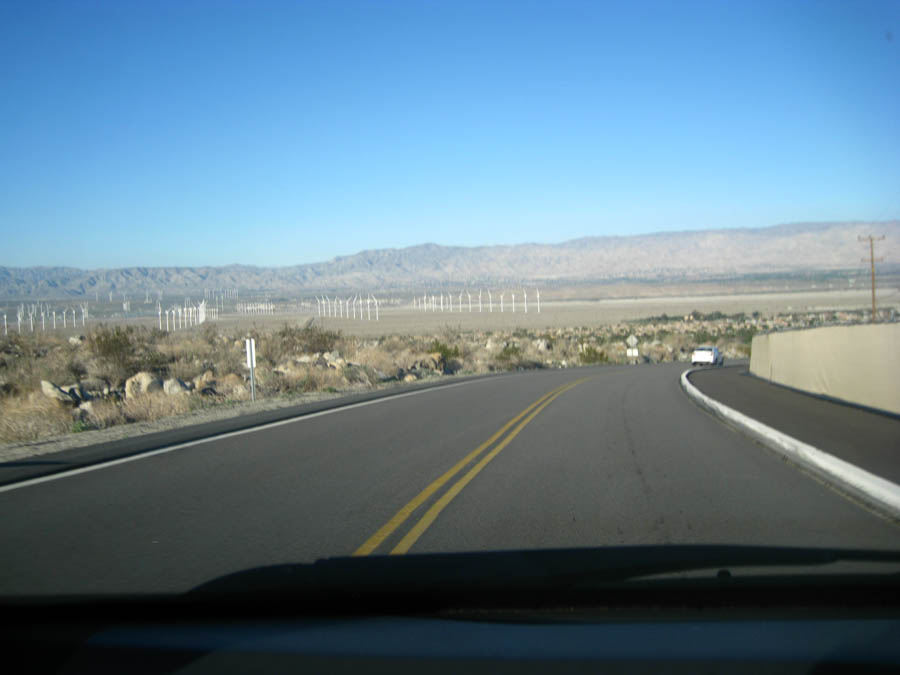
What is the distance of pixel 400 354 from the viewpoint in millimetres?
39688

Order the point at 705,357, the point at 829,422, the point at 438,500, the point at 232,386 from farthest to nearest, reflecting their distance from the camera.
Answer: the point at 705,357
the point at 232,386
the point at 829,422
the point at 438,500

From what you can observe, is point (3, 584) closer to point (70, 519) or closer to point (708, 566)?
point (70, 519)

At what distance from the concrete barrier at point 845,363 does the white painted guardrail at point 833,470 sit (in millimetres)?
3177

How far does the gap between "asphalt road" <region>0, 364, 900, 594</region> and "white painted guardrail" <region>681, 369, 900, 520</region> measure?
0.74 ft

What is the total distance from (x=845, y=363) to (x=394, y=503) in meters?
14.0

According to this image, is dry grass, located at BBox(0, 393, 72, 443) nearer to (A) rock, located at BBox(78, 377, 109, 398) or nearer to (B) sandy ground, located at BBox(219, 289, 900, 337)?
(A) rock, located at BBox(78, 377, 109, 398)

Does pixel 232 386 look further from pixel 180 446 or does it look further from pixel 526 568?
pixel 526 568

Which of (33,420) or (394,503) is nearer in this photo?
(394,503)

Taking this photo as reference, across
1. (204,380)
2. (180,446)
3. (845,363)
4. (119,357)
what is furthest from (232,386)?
(845,363)

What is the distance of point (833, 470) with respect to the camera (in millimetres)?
9703

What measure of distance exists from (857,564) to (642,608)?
6.67 feet

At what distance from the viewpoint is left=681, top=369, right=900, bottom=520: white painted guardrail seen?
8180 millimetres

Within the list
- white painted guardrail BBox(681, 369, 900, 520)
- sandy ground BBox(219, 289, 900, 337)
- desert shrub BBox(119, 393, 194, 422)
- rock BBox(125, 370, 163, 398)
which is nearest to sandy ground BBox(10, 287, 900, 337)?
sandy ground BBox(219, 289, 900, 337)

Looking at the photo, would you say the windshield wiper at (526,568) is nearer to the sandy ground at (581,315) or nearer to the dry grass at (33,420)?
the dry grass at (33,420)
